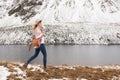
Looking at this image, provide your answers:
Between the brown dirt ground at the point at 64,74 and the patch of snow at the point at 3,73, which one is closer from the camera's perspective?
the patch of snow at the point at 3,73

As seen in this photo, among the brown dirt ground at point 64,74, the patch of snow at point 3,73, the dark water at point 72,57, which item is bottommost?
the dark water at point 72,57

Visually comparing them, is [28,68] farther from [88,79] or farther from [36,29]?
[88,79]

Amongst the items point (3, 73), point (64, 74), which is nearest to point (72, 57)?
point (64, 74)

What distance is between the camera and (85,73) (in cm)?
2133

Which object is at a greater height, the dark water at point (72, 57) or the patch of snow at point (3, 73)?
the patch of snow at point (3, 73)

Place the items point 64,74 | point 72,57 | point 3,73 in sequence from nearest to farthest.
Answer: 1. point 3,73
2. point 64,74
3. point 72,57

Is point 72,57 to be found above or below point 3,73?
below

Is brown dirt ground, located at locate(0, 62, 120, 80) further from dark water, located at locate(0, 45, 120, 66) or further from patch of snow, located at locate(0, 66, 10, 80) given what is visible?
dark water, located at locate(0, 45, 120, 66)

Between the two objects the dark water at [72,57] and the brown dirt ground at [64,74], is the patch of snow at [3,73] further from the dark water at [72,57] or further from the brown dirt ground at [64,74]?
the dark water at [72,57]

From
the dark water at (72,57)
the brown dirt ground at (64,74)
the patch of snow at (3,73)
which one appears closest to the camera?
the patch of snow at (3,73)

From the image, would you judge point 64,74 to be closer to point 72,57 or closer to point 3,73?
point 3,73

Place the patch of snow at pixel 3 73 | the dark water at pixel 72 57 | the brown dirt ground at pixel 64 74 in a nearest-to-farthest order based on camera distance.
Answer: the patch of snow at pixel 3 73, the brown dirt ground at pixel 64 74, the dark water at pixel 72 57

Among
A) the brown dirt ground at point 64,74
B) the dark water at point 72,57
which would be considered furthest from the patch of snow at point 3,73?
the dark water at point 72,57

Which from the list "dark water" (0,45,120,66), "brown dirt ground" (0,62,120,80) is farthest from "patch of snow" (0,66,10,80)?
"dark water" (0,45,120,66)
